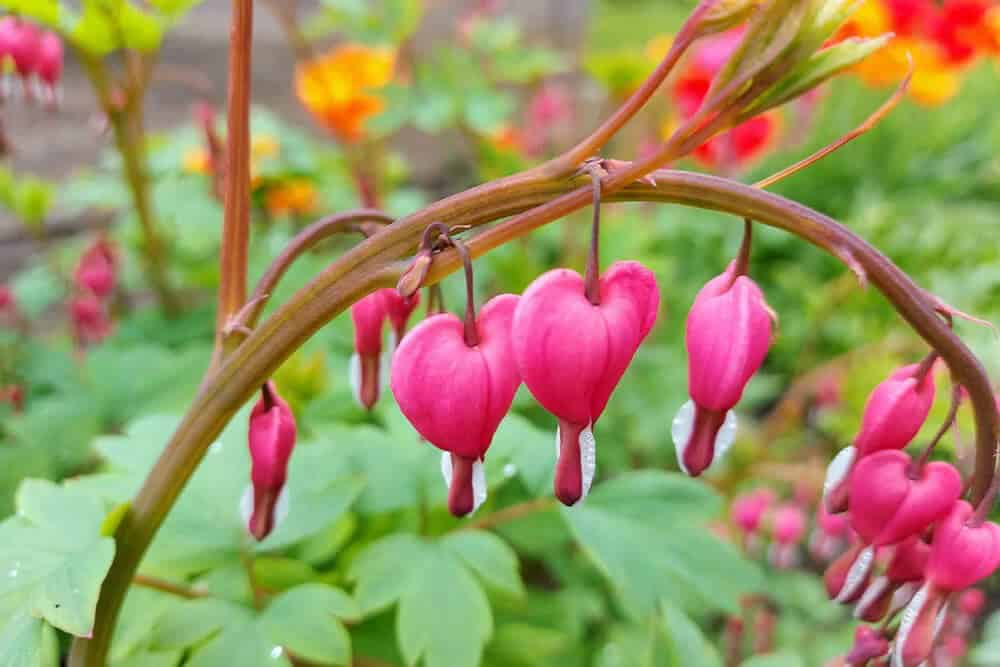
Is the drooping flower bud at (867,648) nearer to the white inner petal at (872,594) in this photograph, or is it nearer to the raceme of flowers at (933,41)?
the white inner petal at (872,594)

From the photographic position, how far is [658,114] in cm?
272

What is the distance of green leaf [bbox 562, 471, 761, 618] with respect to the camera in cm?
96

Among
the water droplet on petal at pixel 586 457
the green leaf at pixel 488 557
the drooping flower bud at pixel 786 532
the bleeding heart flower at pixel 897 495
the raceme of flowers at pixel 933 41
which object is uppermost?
the raceme of flowers at pixel 933 41

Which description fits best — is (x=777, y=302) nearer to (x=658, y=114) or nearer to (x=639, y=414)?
(x=658, y=114)

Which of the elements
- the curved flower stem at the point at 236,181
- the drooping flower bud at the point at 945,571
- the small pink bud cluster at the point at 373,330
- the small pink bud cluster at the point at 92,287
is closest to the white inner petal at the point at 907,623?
the drooping flower bud at the point at 945,571

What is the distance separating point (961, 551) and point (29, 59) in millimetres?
1032

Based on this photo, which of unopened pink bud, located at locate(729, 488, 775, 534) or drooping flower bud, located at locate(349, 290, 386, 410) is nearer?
drooping flower bud, located at locate(349, 290, 386, 410)

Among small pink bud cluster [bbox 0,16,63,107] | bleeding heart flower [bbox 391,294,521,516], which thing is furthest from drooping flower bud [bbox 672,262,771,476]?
small pink bud cluster [bbox 0,16,63,107]

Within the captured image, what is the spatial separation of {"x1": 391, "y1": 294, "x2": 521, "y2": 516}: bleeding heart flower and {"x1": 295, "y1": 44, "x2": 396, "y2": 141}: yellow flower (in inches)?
61.0

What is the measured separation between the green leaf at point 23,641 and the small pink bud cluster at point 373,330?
307mm

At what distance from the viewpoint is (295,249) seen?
0.70 m

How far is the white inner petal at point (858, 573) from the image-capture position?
0.66m

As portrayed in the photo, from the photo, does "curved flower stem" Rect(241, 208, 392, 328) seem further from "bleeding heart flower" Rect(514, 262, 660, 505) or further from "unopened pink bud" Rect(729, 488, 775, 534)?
"unopened pink bud" Rect(729, 488, 775, 534)

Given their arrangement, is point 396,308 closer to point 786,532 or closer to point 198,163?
point 786,532
